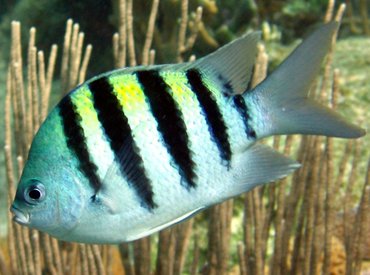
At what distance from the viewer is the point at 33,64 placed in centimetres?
201

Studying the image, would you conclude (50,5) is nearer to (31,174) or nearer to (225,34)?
(225,34)

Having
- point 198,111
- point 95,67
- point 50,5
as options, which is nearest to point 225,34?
point 95,67

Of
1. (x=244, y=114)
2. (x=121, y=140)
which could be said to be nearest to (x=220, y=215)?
(x=244, y=114)

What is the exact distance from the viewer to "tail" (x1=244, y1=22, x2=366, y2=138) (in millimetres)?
1225

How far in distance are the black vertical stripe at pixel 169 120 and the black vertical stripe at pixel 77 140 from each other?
0.60 feet

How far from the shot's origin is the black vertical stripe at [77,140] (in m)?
1.17

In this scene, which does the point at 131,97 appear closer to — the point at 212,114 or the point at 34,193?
the point at 212,114

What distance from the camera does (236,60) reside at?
131cm

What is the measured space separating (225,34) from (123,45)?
2480mm

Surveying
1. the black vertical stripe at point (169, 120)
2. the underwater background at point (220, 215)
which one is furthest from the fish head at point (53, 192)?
the underwater background at point (220, 215)

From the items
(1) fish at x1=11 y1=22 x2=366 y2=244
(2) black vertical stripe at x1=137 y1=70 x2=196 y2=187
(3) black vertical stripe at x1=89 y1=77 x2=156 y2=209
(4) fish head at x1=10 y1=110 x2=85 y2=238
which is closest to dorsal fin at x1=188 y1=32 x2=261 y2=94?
(1) fish at x1=11 y1=22 x2=366 y2=244

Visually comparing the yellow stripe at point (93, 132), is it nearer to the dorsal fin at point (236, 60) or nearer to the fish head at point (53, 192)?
the fish head at point (53, 192)

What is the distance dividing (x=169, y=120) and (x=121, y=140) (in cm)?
13

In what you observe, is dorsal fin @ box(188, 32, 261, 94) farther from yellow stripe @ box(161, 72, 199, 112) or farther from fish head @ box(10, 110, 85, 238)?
fish head @ box(10, 110, 85, 238)
